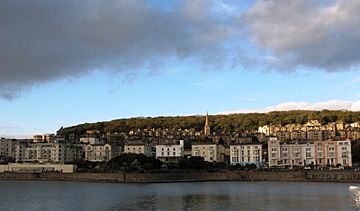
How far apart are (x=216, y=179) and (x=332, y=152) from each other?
2516cm

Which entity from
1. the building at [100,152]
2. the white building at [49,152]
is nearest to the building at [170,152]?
the building at [100,152]

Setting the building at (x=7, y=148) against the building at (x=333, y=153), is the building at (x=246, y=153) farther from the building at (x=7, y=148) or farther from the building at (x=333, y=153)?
the building at (x=7, y=148)

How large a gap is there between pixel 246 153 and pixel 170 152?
16459 mm

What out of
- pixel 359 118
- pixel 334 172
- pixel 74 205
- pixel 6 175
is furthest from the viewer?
pixel 359 118

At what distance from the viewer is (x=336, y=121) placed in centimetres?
13550

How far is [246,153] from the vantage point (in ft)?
303

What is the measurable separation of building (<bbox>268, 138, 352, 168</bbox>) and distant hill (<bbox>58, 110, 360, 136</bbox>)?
44928 millimetres

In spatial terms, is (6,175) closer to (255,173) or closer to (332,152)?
(255,173)

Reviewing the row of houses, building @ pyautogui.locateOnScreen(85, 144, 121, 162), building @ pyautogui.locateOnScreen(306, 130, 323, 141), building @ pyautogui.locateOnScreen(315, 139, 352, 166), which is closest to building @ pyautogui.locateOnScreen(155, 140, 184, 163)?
the row of houses

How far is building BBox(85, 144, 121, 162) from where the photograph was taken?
341 ft

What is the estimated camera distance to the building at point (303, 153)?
88.5m

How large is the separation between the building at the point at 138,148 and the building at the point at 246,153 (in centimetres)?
1960

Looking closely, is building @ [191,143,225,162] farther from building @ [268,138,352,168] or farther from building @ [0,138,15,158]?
building @ [0,138,15,158]

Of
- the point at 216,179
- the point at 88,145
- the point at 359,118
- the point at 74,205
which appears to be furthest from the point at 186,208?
the point at 359,118
